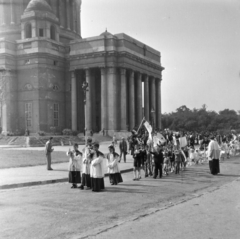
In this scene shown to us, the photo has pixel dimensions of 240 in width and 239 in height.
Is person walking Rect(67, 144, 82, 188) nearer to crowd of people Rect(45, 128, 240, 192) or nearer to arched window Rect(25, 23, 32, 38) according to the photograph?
crowd of people Rect(45, 128, 240, 192)

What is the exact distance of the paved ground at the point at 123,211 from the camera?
7062mm

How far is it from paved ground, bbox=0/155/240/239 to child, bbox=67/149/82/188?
36 centimetres

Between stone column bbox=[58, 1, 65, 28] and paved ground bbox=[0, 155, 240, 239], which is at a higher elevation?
stone column bbox=[58, 1, 65, 28]

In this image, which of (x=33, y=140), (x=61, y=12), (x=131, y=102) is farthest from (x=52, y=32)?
(x=33, y=140)

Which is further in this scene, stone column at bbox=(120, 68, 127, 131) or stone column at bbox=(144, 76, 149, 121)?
stone column at bbox=(144, 76, 149, 121)

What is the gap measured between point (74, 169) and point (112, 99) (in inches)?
1620

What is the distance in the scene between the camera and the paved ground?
706 centimetres

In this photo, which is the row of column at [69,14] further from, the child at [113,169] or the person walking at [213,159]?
the child at [113,169]

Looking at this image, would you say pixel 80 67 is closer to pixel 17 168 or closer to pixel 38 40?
pixel 38 40

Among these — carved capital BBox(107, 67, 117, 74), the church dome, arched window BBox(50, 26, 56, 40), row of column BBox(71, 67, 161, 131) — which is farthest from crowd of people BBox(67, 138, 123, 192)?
the church dome

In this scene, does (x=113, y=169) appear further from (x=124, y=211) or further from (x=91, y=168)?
(x=124, y=211)

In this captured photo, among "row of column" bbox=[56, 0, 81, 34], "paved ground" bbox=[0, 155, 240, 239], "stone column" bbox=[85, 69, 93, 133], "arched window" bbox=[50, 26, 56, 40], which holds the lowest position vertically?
"paved ground" bbox=[0, 155, 240, 239]

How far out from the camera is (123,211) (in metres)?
9.00

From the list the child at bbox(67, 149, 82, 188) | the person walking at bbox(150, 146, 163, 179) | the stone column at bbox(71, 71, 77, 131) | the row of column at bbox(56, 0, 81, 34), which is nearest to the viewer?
the child at bbox(67, 149, 82, 188)
